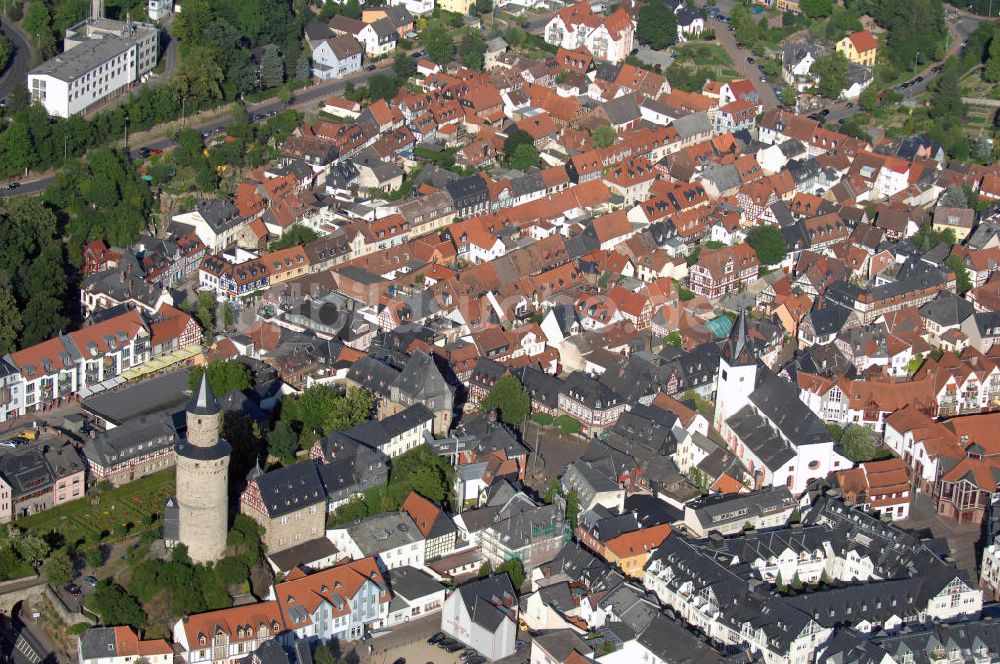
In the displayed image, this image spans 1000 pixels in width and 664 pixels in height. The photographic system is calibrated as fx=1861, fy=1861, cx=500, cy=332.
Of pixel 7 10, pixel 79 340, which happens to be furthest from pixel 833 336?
pixel 7 10

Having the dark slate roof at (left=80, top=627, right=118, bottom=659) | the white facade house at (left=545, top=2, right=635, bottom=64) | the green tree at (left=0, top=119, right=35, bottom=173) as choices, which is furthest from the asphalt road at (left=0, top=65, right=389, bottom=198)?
the dark slate roof at (left=80, top=627, right=118, bottom=659)

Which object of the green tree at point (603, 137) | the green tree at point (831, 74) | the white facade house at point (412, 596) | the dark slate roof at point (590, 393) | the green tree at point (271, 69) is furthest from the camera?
the green tree at point (831, 74)

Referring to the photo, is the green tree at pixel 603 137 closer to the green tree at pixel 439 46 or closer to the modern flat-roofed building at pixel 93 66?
the green tree at pixel 439 46

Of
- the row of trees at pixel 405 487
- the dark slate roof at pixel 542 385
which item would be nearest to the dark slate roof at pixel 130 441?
the row of trees at pixel 405 487

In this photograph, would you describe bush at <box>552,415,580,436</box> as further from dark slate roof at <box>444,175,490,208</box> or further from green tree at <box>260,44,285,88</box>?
green tree at <box>260,44,285,88</box>

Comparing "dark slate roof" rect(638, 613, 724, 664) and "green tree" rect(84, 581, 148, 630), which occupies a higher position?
"dark slate roof" rect(638, 613, 724, 664)
